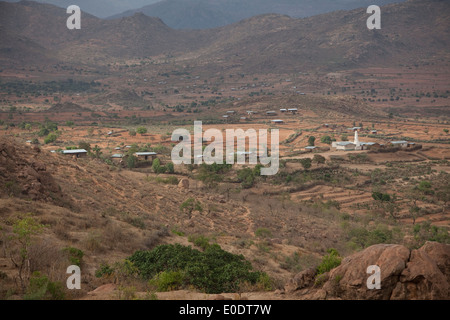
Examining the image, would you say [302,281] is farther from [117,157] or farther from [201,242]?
[117,157]

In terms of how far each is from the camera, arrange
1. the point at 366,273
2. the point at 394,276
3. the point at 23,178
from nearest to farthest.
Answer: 1. the point at 394,276
2. the point at 366,273
3. the point at 23,178

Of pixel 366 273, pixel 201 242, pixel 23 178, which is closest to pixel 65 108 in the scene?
pixel 23 178

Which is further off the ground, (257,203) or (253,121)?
(253,121)

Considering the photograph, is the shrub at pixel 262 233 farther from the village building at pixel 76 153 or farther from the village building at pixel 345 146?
the village building at pixel 345 146

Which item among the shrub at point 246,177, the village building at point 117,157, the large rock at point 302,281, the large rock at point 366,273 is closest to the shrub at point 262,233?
the large rock at point 302,281

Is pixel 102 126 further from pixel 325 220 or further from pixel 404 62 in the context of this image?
pixel 404 62

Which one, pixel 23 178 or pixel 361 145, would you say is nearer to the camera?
pixel 23 178

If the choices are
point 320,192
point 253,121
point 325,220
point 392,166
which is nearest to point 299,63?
point 253,121
